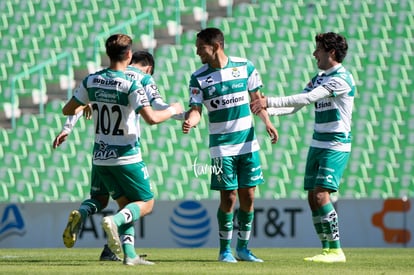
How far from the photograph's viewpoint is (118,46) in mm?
8930

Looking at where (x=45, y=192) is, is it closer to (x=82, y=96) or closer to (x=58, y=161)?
(x=58, y=161)

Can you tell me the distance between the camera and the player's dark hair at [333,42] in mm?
10062

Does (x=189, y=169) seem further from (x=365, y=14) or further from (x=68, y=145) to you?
(x=365, y=14)

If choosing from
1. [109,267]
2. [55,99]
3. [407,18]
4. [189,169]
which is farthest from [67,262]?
[407,18]

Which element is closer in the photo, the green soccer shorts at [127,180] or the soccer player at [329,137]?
the green soccer shorts at [127,180]

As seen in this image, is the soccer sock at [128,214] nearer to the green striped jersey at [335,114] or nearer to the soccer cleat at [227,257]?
the soccer cleat at [227,257]

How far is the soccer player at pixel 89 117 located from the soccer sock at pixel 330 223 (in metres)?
Answer: 1.58

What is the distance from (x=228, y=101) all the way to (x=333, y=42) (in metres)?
1.12

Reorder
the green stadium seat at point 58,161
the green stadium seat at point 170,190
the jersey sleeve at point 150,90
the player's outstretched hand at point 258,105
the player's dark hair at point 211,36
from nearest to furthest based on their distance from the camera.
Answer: the jersey sleeve at point 150,90, the player's outstretched hand at point 258,105, the player's dark hair at point 211,36, the green stadium seat at point 170,190, the green stadium seat at point 58,161

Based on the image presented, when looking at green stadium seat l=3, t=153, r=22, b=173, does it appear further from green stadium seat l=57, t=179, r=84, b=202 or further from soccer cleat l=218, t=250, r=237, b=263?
soccer cleat l=218, t=250, r=237, b=263

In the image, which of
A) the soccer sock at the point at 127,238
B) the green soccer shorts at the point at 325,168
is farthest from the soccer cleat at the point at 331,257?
the soccer sock at the point at 127,238

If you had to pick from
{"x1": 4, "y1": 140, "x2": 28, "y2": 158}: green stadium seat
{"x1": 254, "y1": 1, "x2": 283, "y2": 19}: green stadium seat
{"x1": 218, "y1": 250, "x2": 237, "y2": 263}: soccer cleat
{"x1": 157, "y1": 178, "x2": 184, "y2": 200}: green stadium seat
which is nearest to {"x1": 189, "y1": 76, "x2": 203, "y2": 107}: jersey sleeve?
Result: {"x1": 218, "y1": 250, "x2": 237, "y2": 263}: soccer cleat

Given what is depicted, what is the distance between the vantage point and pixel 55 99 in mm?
19812

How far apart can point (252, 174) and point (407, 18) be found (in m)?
10.7
